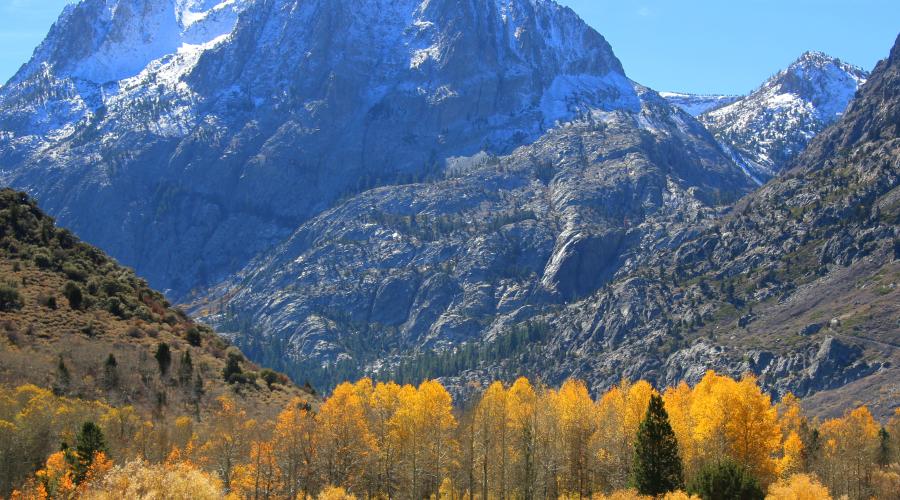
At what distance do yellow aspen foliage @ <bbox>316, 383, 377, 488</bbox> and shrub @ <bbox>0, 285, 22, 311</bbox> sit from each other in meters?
46.8

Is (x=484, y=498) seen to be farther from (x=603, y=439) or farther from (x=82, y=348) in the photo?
(x=82, y=348)

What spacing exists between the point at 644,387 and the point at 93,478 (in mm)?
71161

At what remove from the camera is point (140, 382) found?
114875 millimetres

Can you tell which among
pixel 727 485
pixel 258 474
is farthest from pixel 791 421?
pixel 258 474

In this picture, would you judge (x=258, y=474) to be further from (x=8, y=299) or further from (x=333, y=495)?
(x=8, y=299)

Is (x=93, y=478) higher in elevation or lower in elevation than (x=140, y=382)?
lower

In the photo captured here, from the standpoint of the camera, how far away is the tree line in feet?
296

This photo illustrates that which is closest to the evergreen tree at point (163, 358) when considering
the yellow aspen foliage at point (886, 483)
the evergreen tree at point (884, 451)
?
the yellow aspen foliage at point (886, 483)

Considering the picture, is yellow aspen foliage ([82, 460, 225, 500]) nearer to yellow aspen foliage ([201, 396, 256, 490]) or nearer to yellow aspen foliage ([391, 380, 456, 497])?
yellow aspen foliage ([201, 396, 256, 490])

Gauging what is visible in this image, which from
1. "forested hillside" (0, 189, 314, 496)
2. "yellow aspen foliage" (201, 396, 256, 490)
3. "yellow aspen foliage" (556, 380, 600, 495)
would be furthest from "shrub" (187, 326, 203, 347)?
"yellow aspen foliage" (556, 380, 600, 495)

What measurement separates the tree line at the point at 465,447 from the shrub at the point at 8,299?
2640 centimetres

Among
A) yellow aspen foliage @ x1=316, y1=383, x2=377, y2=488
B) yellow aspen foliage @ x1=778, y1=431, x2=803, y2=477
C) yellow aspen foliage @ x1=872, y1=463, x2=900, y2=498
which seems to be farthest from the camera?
yellow aspen foliage @ x1=872, y1=463, x2=900, y2=498

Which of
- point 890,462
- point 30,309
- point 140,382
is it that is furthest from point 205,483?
point 890,462

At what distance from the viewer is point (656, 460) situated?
92.5 meters
